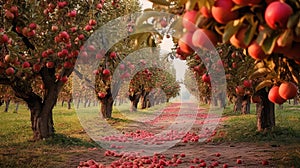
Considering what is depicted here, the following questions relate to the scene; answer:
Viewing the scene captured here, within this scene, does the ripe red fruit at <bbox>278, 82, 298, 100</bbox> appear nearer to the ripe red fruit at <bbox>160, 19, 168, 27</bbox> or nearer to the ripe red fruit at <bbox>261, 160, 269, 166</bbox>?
the ripe red fruit at <bbox>160, 19, 168, 27</bbox>

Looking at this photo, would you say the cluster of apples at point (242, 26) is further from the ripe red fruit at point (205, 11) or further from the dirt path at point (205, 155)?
the dirt path at point (205, 155)

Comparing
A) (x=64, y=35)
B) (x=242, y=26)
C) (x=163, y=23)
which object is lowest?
(x=242, y=26)

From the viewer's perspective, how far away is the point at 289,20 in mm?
1594

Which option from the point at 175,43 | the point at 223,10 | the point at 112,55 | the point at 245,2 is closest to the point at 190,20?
the point at 223,10

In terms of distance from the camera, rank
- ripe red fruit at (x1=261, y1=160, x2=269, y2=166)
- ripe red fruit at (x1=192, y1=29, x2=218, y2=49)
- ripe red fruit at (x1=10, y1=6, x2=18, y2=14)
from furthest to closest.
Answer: ripe red fruit at (x1=261, y1=160, x2=269, y2=166) < ripe red fruit at (x1=10, y1=6, x2=18, y2=14) < ripe red fruit at (x1=192, y1=29, x2=218, y2=49)

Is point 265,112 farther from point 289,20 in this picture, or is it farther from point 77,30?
point 289,20

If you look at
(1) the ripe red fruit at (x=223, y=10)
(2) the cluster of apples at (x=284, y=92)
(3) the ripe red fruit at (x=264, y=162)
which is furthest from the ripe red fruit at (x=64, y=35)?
(1) the ripe red fruit at (x=223, y=10)

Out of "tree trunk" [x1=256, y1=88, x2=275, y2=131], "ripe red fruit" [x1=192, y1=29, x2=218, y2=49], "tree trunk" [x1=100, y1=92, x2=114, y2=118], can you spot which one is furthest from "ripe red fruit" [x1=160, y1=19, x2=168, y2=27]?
"tree trunk" [x1=100, y1=92, x2=114, y2=118]

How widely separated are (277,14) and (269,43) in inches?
6.2

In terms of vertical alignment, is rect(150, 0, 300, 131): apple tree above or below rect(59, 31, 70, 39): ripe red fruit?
below

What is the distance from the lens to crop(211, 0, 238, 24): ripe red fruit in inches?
67.3

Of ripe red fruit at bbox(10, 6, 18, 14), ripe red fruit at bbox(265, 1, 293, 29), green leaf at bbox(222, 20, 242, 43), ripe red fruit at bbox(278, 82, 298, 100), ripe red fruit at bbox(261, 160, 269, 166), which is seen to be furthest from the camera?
ripe red fruit at bbox(261, 160, 269, 166)

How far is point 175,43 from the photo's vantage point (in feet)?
21.0

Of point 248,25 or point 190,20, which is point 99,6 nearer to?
point 190,20
